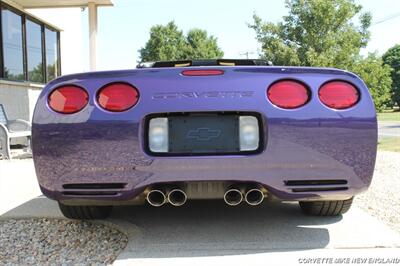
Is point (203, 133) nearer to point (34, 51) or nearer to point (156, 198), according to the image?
point (156, 198)

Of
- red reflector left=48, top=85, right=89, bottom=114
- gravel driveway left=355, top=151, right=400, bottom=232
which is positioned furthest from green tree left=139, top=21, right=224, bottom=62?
red reflector left=48, top=85, right=89, bottom=114

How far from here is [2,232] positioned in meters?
3.21

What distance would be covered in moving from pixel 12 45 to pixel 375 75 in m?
8.02

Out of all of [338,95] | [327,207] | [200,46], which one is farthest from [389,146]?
[200,46]

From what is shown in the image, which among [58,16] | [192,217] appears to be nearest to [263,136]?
[192,217]

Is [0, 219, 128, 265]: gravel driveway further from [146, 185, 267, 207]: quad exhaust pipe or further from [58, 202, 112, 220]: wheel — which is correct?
[146, 185, 267, 207]: quad exhaust pipe

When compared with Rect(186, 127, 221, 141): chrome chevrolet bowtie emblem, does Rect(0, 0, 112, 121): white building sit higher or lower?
higher

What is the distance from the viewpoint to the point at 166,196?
2.66 metres

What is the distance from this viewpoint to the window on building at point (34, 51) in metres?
11.2

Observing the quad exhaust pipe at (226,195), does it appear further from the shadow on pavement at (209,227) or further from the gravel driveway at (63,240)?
the gravel driveway at (63,240)

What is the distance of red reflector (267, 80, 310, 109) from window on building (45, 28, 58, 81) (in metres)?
11.0

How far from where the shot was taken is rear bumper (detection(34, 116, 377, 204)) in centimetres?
251

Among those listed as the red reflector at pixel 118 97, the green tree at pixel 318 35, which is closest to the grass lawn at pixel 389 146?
the green tree at pixel 318 35

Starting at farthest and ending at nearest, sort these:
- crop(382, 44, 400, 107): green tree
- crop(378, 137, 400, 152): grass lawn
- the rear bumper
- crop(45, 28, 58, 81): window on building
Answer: crop(382, 44, 400, 107): green tree → crop(45, 28, 58, 81): window on building → crop(378, 137, 400, 152): grass lawn → the rear bumper
